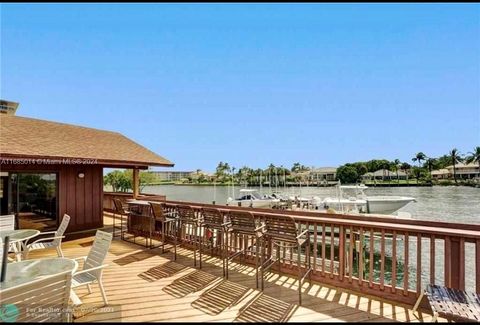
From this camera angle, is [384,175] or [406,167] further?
[384,175]

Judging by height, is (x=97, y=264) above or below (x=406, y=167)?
below

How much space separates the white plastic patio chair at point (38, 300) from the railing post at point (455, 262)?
386cm

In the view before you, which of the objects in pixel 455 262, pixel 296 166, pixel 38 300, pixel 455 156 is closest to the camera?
pixel 38 300

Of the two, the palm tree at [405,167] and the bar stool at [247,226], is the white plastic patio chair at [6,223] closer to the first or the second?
the bar stool at [247,226]

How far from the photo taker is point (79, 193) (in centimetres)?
841

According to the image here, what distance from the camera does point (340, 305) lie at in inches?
129

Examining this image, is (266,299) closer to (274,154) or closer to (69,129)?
(69,129)

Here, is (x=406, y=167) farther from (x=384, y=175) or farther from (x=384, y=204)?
(x=384, y=204)

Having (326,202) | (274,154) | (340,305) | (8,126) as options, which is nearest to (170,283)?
(340,305)

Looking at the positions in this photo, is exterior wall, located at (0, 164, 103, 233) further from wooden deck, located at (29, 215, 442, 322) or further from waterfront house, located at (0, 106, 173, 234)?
wooden deck, located at (29, 215, 442, 322)

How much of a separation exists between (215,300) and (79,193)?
22.7ft

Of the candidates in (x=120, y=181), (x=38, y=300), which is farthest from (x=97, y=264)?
(x=120, y=181)

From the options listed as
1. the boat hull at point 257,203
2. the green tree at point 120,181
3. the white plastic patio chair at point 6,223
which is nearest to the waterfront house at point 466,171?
the boat hull at point 257,203

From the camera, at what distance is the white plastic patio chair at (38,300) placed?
1936 millimetres
